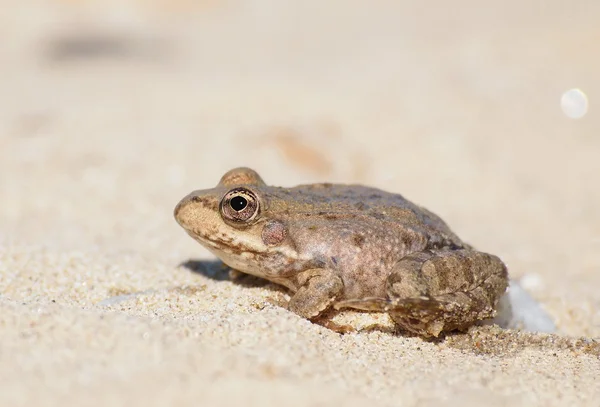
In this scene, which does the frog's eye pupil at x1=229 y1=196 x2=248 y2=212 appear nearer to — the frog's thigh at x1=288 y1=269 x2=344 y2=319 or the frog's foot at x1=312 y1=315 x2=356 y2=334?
the frog's thigh at x1=288 y1=269 x2=344 y2=319

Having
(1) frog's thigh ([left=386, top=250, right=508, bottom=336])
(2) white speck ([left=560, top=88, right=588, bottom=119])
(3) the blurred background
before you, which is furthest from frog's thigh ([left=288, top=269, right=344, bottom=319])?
(2) white speck ([left=560, top=88, right=588, bottom=119])

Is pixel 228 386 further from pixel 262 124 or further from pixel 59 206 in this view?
pixel 262 124

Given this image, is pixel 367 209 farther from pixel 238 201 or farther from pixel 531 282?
pixel 531 282

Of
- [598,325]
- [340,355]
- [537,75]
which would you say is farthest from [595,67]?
[340,355]

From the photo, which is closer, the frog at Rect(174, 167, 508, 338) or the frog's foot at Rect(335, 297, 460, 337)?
the frog's foot at Rect(335, 297, 460, 337)

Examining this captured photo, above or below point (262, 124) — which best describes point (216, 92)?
above

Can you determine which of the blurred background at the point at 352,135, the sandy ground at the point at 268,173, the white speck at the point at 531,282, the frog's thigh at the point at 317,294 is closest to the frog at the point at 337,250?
the frog's thigh at the point at 317,294

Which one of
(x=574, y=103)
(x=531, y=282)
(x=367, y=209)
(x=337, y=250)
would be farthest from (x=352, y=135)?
(x=337, y=250)
